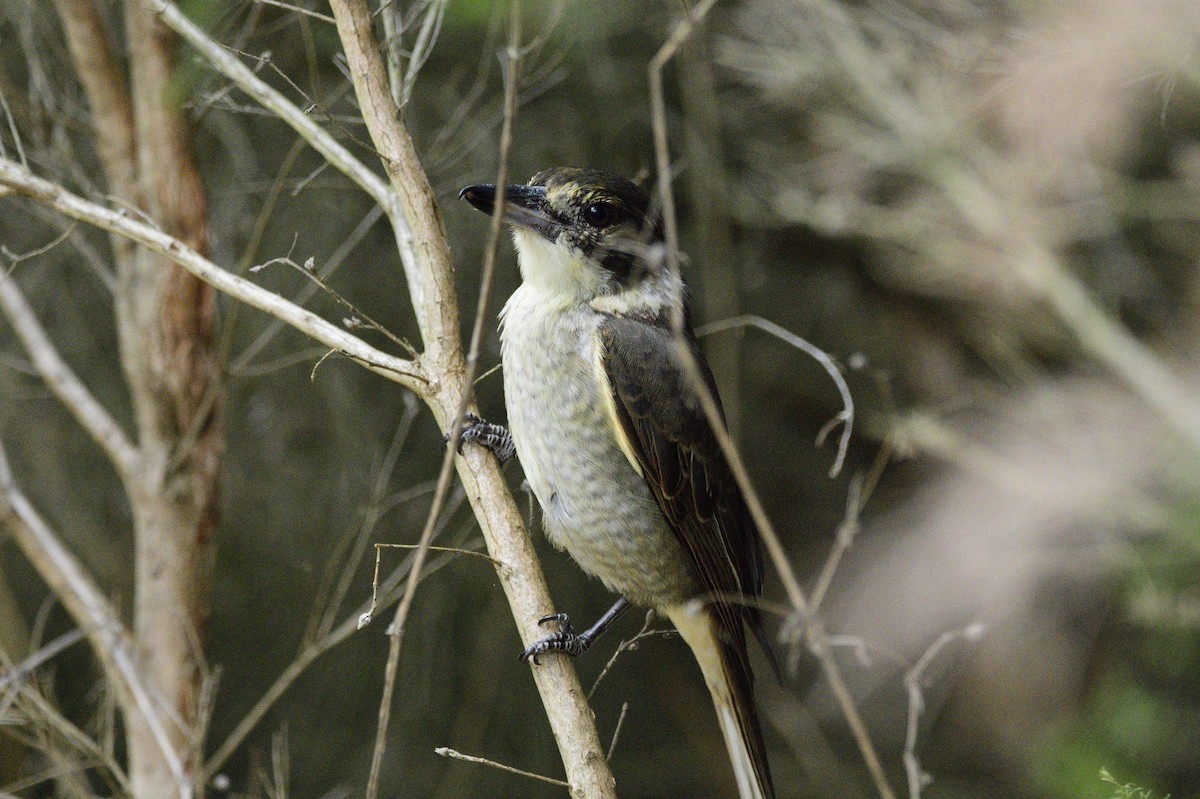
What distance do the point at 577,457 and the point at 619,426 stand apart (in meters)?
0.14

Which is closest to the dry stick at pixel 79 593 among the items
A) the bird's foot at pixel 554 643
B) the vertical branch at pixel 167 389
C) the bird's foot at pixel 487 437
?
the vertical branch at pixel 167 389

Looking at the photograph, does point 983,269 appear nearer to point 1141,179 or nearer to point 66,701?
point 1141,179

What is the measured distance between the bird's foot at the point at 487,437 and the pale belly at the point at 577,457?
0.12 feet

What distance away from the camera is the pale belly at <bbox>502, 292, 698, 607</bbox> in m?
2.74

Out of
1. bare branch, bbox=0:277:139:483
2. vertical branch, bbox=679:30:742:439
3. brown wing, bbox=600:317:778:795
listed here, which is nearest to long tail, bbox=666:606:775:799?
brown wing, bbox=600:317:778:795

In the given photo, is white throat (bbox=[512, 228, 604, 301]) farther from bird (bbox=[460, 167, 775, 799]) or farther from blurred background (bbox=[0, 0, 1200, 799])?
blurred background (bbox=[0, 0, 1200, 799])

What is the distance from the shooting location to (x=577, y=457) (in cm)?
274

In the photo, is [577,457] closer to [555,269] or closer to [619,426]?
[619,426]

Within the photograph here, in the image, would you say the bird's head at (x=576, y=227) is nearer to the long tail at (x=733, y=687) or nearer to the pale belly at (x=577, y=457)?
the pale belly at (x=577, y=457)

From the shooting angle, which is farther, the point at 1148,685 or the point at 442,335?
the point at 1148,685

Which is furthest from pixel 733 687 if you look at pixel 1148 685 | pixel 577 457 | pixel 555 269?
pixel 1148 685

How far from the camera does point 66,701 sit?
4.58 m

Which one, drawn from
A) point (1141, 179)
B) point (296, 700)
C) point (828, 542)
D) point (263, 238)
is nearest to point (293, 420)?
point (263, 238)

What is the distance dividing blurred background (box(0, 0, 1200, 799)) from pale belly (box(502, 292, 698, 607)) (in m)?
1.26
